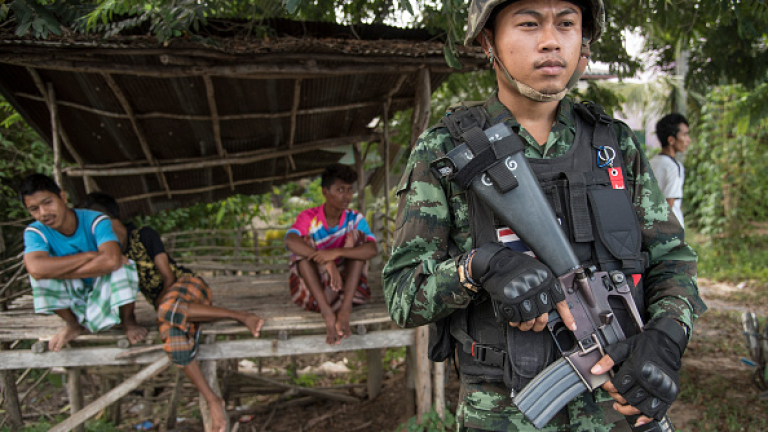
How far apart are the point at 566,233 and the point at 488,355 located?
37 cm

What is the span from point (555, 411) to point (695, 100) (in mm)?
11031

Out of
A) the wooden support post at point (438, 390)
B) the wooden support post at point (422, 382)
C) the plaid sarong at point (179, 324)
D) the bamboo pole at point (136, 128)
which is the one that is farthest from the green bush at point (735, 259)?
the bamboo pole at point (136, 128)

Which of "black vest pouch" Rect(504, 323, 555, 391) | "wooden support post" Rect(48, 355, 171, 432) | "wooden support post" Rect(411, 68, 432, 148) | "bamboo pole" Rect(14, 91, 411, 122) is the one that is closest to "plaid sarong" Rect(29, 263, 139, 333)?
"wooden support post" Rect(48, 355, 171, 432)

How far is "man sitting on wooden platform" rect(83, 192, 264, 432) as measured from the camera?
157 inches

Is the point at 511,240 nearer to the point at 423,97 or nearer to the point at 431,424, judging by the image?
the point at 423,97

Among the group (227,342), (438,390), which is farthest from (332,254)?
(438,390)

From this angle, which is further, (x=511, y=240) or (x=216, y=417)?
(x=216, y=417)

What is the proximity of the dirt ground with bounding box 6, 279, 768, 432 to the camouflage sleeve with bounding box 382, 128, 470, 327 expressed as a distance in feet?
13.2

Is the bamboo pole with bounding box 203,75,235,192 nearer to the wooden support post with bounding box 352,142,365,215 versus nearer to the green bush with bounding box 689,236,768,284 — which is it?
the wooden support post with bounding box 352,142,365,215

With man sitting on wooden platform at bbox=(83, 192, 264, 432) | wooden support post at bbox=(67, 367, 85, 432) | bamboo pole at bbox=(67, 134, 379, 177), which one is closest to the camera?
man sitting on wooden platform at bbox=(83, 192, 264, 432)

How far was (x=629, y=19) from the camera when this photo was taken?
16.0 feet

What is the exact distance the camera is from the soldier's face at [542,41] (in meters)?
1.38

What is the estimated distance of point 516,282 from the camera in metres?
1.17

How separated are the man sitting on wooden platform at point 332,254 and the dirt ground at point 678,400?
1606 mm
